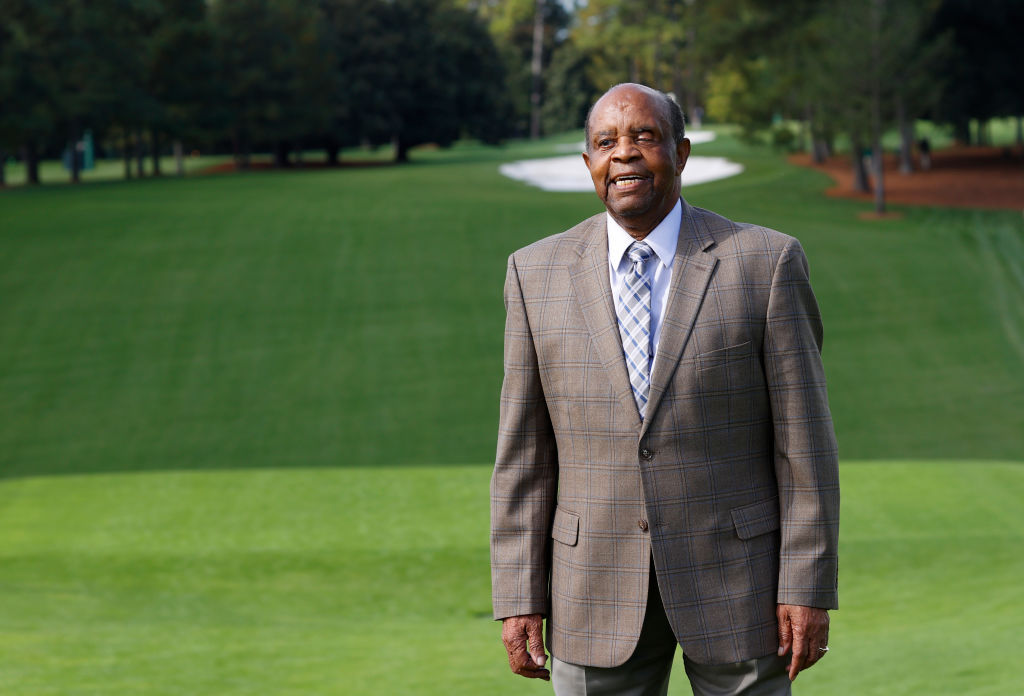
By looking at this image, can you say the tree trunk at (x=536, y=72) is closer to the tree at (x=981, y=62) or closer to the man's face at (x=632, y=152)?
the tree at (x=981, y=62)

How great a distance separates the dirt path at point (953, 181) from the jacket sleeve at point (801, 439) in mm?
23095

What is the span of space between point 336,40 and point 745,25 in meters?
16.6

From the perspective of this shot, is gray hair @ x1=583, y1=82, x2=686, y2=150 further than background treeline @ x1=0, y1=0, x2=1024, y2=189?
No

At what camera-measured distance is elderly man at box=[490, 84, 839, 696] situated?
81.4 inches

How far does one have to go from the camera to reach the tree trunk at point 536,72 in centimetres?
4525

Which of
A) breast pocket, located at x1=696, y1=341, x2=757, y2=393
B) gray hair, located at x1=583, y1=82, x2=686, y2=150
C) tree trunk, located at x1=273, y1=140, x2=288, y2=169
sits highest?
gray hair, located at x1=583, y1=82, x2=686, y2=150

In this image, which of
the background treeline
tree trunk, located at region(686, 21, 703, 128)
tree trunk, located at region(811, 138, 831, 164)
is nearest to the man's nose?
the background treeline

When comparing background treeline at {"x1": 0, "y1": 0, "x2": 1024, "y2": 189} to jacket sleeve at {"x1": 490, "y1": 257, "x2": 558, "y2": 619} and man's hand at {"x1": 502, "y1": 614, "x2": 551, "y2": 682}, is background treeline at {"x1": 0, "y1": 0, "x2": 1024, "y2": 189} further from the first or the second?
man's hand at {"x1": 502, "y1": 614, "x2": 551, "y2": 682}

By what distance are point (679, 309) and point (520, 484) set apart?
0.43 meters

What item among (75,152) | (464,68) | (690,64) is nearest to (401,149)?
(464,68)

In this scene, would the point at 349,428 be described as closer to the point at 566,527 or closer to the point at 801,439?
the point at 566,527

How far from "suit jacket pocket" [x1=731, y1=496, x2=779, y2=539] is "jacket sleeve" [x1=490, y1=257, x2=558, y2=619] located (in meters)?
0.34

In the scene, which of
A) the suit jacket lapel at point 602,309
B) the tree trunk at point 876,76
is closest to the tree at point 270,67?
the tree trunk at point 876,76

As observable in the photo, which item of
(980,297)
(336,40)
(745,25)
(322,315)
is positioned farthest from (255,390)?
(336,40)
